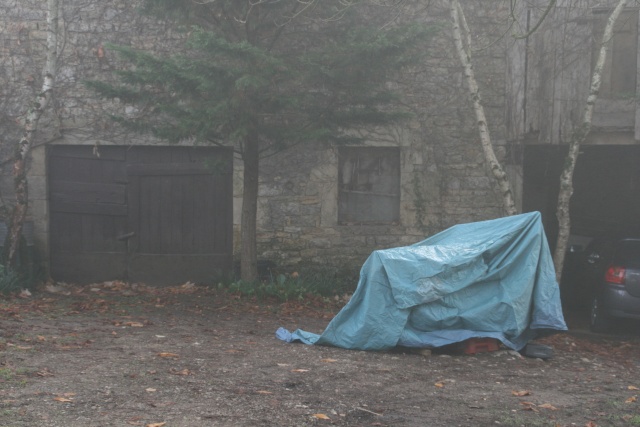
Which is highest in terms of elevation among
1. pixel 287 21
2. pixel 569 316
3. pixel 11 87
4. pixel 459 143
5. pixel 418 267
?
pixel 287 21

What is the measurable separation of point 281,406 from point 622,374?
3750mm

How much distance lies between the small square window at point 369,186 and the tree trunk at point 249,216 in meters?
1.88

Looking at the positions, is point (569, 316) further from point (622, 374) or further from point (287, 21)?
point (287, 21)

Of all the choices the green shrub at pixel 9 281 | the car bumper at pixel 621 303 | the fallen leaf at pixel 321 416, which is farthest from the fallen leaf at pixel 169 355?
A: the car bumper at pixel 621 303

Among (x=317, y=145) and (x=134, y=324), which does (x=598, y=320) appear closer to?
(x=317, y=145)

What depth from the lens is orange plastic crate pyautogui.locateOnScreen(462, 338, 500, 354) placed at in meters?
7.46

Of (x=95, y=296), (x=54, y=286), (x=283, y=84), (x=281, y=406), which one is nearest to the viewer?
(x=281, y=406)

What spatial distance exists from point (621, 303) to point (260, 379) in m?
5.54

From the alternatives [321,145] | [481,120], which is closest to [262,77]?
[321,145]

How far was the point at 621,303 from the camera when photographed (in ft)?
31.7

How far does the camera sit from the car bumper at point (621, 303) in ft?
31.5

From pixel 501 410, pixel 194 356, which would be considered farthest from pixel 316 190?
pixel 501 410

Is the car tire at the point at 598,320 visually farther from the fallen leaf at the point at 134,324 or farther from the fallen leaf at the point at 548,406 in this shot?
the fallen leaf at the point at 134,324

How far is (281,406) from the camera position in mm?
5332
